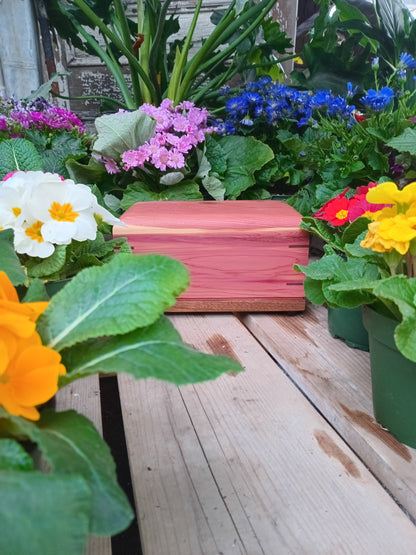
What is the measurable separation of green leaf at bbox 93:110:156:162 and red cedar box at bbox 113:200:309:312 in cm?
52

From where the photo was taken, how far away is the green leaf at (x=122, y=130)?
163 centimetres

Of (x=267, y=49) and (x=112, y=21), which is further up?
(x=112, y=21)

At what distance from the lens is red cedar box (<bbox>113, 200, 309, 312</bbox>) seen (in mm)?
1190

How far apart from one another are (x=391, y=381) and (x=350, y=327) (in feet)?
1.09

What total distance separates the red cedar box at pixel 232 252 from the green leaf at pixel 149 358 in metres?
0.80

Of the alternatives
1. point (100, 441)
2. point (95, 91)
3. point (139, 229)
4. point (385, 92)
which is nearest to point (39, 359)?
point (100, 441)

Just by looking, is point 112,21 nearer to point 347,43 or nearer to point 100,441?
point 347,43

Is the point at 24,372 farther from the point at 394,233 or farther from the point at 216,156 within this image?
the point at 216,156

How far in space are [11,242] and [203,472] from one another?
389 mm

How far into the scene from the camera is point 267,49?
2.17m

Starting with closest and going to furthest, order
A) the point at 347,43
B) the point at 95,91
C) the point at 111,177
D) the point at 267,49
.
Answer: the point at 111,177 → the point at 347,43 → the point at 267,49 → the point at 95,91

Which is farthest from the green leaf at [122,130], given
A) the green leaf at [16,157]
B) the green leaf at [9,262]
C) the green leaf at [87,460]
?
the green leaf at [87,460]

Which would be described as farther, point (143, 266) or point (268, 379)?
point (268, 379)

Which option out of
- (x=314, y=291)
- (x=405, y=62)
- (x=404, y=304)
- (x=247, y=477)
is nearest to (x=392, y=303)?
(x=404, y=304)
